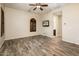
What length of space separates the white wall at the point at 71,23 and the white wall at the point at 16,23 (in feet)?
12.8

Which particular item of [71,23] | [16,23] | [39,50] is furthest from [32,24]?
[39,50]

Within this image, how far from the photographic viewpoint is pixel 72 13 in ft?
17.7

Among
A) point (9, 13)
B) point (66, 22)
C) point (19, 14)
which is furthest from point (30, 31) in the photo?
point (66, 22)

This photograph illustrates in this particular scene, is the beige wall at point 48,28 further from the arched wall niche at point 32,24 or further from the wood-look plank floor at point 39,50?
the wood-look plank floor at point 39,50

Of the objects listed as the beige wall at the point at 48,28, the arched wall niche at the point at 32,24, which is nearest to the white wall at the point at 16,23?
the arched wall niche at the point at 32,24

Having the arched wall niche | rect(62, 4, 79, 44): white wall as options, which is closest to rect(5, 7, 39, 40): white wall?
the arched wall niche

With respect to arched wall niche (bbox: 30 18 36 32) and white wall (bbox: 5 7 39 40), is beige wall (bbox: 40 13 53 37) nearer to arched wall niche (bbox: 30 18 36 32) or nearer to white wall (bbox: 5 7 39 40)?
arched wall niche (bbox: 30 18 36 32)

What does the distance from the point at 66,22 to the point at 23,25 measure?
407cm

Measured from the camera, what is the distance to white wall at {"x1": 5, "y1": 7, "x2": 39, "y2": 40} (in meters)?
6.81

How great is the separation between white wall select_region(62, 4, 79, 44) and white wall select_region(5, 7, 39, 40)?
12.8 feet

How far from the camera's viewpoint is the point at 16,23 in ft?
24.8

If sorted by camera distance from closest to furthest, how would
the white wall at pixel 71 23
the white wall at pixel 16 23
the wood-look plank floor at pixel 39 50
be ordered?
the wood-look plank floor at pixel 39 50
the white wall at pixel 71 23
the white wall at pixel 16 23

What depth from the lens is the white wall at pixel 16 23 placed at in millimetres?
6807

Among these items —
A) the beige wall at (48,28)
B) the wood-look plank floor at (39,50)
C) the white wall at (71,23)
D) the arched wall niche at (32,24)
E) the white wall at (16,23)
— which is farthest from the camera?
the arched wall niche at (32,24)
